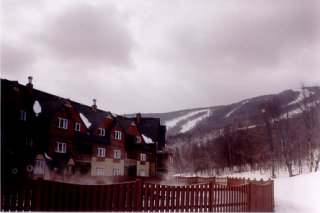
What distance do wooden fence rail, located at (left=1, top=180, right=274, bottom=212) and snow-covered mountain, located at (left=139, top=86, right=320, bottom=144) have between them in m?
20.2

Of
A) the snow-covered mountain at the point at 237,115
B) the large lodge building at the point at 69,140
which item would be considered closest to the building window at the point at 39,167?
the large lodge building at the point at 69,140

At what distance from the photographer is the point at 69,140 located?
66.1 ft

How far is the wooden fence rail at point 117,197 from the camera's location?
27.2 feet

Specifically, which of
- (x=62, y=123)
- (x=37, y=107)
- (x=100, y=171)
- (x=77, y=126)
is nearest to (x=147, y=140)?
(x=100, y=171)

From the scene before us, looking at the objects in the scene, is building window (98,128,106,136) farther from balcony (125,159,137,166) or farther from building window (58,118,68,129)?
building window (58,118,68,129)

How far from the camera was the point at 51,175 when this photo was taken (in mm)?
17938

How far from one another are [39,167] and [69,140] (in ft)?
14.1

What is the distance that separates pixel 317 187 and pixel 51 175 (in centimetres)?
1488

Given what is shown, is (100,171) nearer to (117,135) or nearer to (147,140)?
(117,135)

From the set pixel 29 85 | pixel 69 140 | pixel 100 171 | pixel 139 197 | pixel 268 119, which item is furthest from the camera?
pixel 268 119

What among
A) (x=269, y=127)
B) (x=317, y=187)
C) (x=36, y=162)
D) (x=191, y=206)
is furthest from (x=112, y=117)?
(x=269, y=127)

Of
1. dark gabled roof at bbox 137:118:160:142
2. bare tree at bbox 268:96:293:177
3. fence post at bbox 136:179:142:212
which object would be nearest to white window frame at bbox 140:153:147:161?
dark gabled roof at bbox 137:118:160:142

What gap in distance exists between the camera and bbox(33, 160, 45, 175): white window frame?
50.8ft

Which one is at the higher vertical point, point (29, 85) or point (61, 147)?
point (29, 85)
